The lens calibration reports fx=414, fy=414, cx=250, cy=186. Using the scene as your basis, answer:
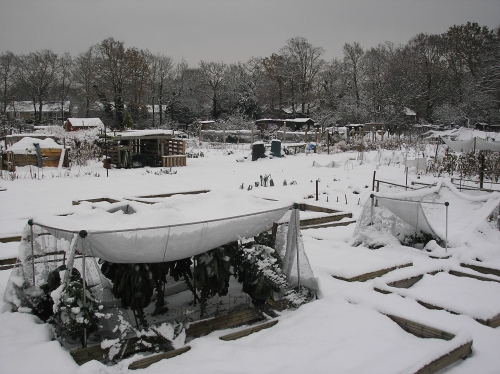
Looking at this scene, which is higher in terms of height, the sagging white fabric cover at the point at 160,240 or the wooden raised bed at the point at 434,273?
the sagging white fabric cover at the point at 160,240

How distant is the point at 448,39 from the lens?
47562 mm

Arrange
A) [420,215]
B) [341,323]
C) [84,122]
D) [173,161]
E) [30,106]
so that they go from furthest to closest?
[30,106], [84,122], [173,161], [420,215], [341,323]

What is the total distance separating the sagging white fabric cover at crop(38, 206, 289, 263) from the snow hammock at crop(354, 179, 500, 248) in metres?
3.46

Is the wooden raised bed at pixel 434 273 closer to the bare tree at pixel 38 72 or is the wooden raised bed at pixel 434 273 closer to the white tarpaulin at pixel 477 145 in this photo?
the white tarpaulin at pixel 477 145

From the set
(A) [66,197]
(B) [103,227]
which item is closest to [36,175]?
(A) [66,197]

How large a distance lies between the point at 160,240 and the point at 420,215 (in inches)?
193

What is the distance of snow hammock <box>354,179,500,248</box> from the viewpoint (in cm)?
715

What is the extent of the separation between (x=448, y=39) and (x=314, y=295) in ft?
168

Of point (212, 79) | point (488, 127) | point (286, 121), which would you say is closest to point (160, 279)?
point (286, 121)

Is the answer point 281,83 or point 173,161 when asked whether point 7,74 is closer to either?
point 281,83

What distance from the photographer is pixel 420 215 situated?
712cm

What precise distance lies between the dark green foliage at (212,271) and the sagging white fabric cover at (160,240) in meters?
0.16

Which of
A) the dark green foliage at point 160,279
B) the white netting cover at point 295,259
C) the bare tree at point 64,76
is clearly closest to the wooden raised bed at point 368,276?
the white netting cover at point 295,259

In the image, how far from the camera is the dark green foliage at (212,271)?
Answer: 444 cm
